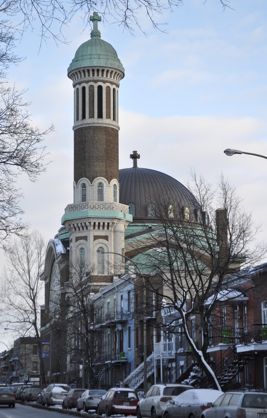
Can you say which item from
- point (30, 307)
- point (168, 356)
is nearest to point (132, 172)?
point (30, 307)

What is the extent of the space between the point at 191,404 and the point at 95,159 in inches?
3143

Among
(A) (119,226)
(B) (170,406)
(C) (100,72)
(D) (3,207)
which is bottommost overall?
(B) (170,406)

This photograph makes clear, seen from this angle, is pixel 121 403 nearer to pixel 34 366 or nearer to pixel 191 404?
pixel 191 404

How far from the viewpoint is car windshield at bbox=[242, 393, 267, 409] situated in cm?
2275

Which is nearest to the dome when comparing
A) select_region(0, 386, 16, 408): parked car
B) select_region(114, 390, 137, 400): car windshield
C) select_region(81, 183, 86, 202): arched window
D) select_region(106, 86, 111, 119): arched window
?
select_region(81, 183, 86, 202): arched window

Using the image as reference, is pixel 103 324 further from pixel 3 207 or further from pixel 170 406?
pixel 3 207

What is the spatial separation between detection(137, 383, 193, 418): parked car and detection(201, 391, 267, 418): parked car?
26.4ft

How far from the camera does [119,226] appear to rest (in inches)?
4158

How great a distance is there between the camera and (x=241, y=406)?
2283cm

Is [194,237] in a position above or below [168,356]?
above

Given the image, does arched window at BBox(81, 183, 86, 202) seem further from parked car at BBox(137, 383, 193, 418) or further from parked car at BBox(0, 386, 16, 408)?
parked car at BBox(137, 383, 193, 418)

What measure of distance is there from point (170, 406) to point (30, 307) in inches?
2033

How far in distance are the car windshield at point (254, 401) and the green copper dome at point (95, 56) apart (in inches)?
3350

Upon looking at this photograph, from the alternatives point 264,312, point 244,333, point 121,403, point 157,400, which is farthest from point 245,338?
point 157,400
